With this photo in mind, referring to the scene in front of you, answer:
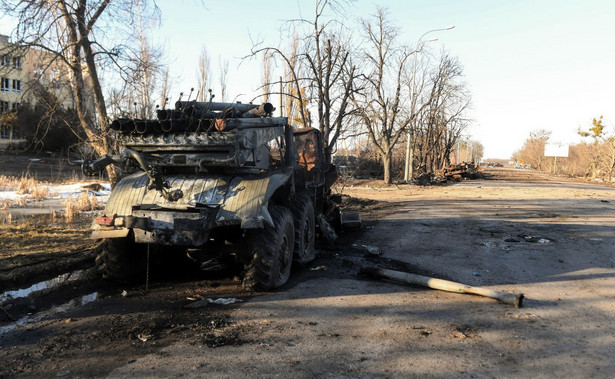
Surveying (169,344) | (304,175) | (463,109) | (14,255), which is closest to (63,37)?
(14,255)

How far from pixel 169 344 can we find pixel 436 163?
43.9 m

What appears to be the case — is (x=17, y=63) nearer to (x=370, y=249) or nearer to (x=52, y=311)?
(x=52, y=311)

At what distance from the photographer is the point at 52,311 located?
207 inches

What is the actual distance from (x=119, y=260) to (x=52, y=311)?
3.45ft

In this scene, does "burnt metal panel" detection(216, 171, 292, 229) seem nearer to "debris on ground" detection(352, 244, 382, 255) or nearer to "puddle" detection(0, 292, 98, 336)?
"puddle" detection(0, 292, 98, 336)

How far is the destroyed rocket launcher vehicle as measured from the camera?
5.47 metres

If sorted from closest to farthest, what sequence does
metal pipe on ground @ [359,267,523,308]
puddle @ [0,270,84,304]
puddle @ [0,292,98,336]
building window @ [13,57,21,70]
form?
puddle @ [0,292,98,336] < metal pipe on ground @ [359,267,523,308] < puddle @ [0,270,84,304] < building window @ [13,57,21,70]

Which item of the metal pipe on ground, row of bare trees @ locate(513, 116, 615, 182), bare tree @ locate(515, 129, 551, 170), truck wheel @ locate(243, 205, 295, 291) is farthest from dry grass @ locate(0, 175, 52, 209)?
→ bare tree @ locate(515, 129, 551, 170)

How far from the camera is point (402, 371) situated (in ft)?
11.8

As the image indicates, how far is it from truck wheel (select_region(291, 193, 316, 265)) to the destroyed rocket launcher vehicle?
306 millimetres

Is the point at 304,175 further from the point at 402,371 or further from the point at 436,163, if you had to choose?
the point at 436,163

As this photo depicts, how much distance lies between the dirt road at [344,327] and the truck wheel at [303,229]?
28cm

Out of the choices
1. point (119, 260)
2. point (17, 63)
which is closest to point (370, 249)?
point (119, 260)

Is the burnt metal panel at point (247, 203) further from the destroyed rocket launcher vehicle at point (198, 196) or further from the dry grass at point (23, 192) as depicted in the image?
the dry grass at point (23, 192)
